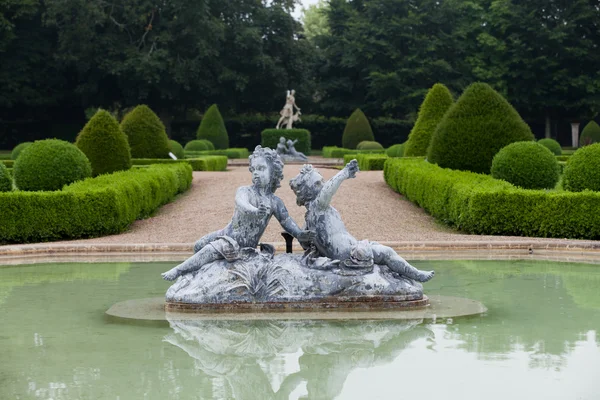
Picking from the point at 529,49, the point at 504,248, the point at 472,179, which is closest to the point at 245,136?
the point at 529,49

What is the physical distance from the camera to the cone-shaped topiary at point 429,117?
79.2 ft

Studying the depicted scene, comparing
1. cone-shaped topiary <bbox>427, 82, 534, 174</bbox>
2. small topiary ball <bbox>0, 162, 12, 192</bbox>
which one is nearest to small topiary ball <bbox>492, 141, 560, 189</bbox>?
cone-shaped topiary <bbox>427, 82, 534, 174</bbox>

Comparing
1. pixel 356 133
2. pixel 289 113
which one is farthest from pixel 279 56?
pixel 356 133

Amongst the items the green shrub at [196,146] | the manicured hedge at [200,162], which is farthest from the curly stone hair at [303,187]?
the green shrub at [196,146]

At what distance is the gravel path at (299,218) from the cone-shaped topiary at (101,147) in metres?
1.65

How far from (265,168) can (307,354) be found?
7.88 feet

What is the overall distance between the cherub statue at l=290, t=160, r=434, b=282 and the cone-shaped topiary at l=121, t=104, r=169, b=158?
1719 centimetres

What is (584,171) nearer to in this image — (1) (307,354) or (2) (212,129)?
(1) (307,354)

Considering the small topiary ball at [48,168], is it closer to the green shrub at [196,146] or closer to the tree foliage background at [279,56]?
the green shrub at [196,146]

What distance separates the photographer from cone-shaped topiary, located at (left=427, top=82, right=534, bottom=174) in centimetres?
1831

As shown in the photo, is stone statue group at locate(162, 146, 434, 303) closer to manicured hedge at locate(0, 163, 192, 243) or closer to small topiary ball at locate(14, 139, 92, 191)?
manicured hedge at locate(0, 163, 192, 243)

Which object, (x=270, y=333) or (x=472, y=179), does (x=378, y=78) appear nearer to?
(x=472, y=179)

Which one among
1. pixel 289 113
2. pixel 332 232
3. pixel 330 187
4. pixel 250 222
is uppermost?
pixel 289 113

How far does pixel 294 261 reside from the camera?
831 cm
